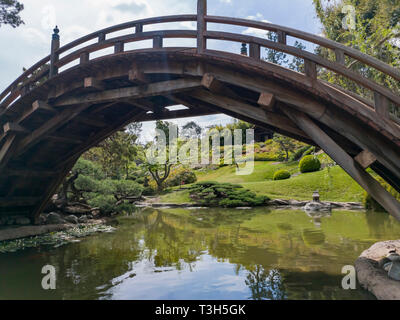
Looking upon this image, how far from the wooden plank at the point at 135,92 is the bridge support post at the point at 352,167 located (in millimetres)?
2035

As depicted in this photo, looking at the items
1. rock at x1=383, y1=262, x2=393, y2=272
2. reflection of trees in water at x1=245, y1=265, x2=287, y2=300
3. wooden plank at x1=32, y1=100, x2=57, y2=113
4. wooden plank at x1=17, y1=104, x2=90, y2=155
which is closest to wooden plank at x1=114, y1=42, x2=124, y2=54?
wooden plank at x1=17, y1=104, x2=90, y2=155

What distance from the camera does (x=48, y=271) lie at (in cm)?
569

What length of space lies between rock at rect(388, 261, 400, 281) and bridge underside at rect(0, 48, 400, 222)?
3.20ft

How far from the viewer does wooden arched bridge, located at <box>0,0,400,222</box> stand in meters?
4.15

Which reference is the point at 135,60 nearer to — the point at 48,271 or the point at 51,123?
the point at 51,123

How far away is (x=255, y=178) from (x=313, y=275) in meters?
23.7

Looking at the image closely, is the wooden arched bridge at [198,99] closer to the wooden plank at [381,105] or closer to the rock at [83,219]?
the wooden plank at [381,105]

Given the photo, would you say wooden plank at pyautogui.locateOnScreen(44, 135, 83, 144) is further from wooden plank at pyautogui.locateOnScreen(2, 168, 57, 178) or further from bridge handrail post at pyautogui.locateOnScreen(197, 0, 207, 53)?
bridge handrail post at pyautogui.locateOnScreen(197, 0, 207, 53)

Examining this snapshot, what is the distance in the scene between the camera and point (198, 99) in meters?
6.14

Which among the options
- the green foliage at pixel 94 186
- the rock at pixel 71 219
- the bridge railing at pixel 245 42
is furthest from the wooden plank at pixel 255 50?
the rock at pixel 71 219

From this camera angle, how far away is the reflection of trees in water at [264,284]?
4273mm

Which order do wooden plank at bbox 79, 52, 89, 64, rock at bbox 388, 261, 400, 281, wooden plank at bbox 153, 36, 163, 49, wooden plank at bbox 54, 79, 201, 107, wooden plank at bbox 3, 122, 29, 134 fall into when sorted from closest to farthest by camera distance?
1. rock at bbox 388, 261, 400, 281
2. wooden plank at bbox 54, 79, 201, 107
3. wooden plank at bbox 153, 36, 163, 49
4. wooden plank at bbox 79, 52, 89, 64
5. wooden plank at bbox 3, 122, 29, 134

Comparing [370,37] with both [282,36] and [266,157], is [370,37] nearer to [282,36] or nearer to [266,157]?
[282,36]
